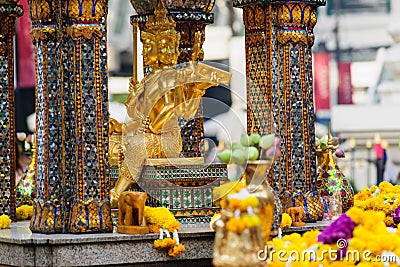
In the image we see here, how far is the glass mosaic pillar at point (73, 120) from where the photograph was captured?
12.7 meters

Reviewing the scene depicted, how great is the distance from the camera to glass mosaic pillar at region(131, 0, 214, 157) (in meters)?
15.0

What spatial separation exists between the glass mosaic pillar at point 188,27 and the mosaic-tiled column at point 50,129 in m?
2.20

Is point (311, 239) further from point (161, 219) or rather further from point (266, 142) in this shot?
point (161, 219)

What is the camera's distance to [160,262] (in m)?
12.5

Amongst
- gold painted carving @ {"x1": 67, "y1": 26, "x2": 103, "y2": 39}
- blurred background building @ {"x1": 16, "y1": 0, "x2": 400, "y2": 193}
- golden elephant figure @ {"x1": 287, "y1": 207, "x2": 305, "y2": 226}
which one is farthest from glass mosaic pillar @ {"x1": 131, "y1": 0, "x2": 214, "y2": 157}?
blurred background building @ {"x1": 16, "y1": 0, "x2": 400, "y2": 193}

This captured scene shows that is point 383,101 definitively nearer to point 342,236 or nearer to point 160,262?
point 160,262

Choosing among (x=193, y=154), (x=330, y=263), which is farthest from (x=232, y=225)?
(x=193, y=154)

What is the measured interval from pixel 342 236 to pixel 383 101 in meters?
17.6

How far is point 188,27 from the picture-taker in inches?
592

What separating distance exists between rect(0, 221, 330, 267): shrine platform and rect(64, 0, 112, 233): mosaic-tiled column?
1.13ft

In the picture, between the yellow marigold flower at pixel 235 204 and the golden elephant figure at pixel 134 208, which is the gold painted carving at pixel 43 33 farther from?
the yellow marigold flower at pixel 235 204

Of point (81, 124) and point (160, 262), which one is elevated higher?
point (81, 124)

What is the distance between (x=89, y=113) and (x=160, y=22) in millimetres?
1606

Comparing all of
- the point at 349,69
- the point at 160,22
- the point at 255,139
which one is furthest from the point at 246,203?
the point at 349,69
